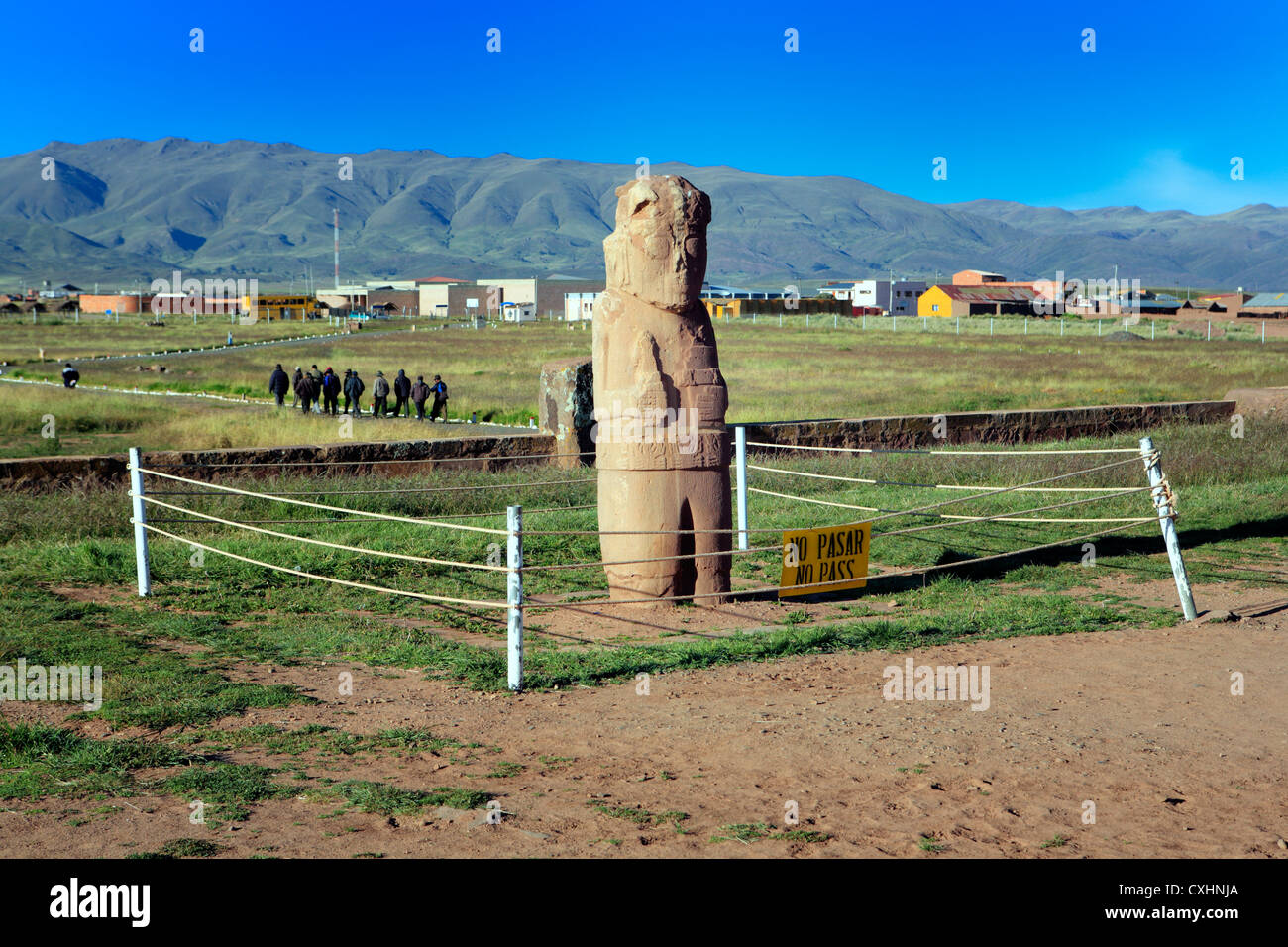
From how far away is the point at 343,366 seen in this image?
144 ft

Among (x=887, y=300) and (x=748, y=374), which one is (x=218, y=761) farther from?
(x=887, y=300)

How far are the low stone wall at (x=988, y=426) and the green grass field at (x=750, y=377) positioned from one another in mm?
4168

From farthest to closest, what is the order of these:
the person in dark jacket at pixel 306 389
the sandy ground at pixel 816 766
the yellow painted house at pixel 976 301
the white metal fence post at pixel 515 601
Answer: the yellow painted house at pixel 976 301 < the person in dark jacket at pixel 306 389 < the white metal fence post at pixel 515 601 < the sandy ground at pixel 816 766

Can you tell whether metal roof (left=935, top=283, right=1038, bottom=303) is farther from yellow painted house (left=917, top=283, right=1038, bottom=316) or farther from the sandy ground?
the sandy ground

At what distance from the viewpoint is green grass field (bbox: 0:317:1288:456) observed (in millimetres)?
23734

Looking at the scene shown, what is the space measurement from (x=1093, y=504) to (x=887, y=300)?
104m

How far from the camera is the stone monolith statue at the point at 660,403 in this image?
31.3 ft

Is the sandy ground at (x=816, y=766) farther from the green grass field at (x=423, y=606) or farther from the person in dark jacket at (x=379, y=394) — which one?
the person in dark jacket at (x=379, y=394)

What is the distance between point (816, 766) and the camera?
5887 millimetres

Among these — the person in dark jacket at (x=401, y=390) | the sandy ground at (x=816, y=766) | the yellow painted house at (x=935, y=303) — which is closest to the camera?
the sandy ground at (x=816, y=766)

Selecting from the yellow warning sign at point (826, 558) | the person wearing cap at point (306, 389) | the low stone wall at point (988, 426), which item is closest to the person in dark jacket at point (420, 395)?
the person wearing cap at point (306, 389)

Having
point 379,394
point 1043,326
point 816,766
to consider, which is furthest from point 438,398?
point 1043,326
